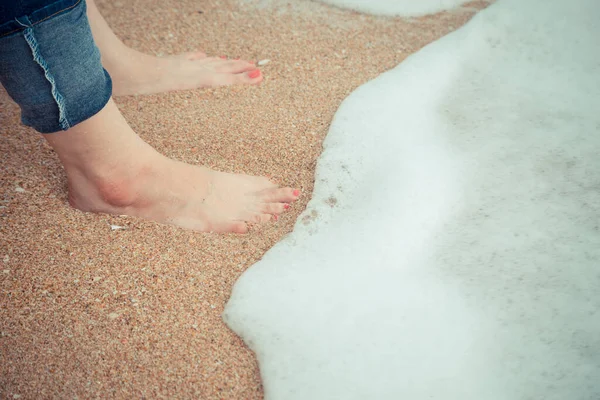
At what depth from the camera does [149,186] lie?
1.40 m

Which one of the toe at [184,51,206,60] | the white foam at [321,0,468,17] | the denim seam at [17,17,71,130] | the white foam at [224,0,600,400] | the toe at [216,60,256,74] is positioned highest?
the denim seam at [17,17,71,130]

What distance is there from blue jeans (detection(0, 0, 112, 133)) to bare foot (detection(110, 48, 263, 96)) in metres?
0.70

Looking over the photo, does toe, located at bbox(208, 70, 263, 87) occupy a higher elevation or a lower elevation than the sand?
higher

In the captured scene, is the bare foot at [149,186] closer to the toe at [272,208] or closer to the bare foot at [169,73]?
the toe at [272,208]

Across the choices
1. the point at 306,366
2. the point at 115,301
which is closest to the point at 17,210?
the point at 115,301

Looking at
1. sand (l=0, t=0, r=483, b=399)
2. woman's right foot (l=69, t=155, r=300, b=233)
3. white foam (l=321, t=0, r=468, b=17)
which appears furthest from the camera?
white foam (l=321, t=0, r=468, b=17)

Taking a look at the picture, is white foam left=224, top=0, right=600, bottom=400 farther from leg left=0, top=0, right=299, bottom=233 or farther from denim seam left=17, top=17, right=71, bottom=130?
denim seam left=17, top=17, right=71, bottom=130

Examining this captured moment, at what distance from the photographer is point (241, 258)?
1.34 meters

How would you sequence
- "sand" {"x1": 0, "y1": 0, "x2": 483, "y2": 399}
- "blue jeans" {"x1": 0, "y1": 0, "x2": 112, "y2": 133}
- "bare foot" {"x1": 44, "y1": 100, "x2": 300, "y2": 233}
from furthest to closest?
"bare foot" {"x1": 44, "y1": 100, "x2": 300, "y2": 233} < "sand" {"x1": 0, "y1": 0, "x2": 483, "y2": 399} < "blue jeans" {"x1": 0, "y1": 0, "x2": 112, "y2": 133}

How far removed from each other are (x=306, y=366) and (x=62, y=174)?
93cm

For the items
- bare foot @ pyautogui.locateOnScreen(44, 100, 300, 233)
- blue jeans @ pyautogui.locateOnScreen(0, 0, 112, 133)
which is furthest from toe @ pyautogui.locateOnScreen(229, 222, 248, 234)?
blue jeans @ pyautogui.locateOnScreen(0, 0, 112, 133)

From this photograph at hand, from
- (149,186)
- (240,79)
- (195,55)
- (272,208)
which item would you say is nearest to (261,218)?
(272,208)

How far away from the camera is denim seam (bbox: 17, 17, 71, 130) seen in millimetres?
962

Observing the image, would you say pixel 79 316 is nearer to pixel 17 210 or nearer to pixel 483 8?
pixel 17 210
